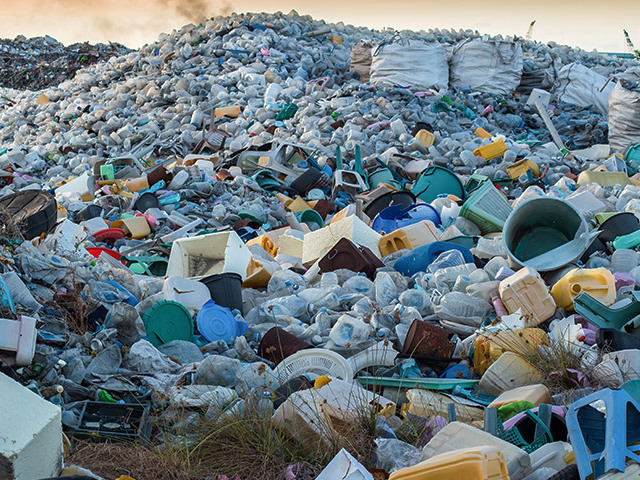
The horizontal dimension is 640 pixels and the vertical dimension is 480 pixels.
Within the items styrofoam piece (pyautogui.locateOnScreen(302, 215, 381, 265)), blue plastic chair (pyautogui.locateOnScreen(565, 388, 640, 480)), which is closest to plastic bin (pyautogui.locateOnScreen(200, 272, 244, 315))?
styrofoam piece (pyautogui.locateOnScreen(302, 215, 381, 265))

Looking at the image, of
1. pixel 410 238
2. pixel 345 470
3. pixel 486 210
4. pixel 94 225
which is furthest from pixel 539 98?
pixel 345 470

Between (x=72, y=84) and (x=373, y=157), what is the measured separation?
9.30 meters

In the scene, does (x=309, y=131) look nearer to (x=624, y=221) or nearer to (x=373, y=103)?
(x=373, y=103)

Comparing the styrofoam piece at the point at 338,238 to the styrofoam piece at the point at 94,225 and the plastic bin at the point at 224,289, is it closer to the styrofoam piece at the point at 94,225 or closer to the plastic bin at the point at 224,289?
the plastic bin at the point at 224,289

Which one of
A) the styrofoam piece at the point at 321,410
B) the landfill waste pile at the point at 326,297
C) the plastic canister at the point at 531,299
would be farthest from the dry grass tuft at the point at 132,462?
the plastic canister at the point at 531,299

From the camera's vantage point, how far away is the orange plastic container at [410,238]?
562 cm

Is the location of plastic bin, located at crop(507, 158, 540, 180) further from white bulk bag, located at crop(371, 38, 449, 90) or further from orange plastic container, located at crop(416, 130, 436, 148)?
white bulk bag, located at crop(371, 38, 449, 90)

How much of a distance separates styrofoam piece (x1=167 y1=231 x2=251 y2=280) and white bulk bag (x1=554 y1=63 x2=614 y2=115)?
381 inches

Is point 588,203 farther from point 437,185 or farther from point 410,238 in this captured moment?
point 437,185

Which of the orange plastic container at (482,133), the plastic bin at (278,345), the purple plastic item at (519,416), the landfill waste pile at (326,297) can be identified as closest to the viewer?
the landfill waste pile at (326,297)

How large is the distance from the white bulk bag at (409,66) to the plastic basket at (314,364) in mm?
9130

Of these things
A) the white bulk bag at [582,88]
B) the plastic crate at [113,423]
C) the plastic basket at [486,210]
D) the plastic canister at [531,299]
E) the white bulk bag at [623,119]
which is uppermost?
the white bulk bag at [582,88]

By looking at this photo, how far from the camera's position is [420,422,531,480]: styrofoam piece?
2.29 m

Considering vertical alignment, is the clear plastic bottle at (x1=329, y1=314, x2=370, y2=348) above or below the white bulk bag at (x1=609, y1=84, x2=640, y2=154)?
below
